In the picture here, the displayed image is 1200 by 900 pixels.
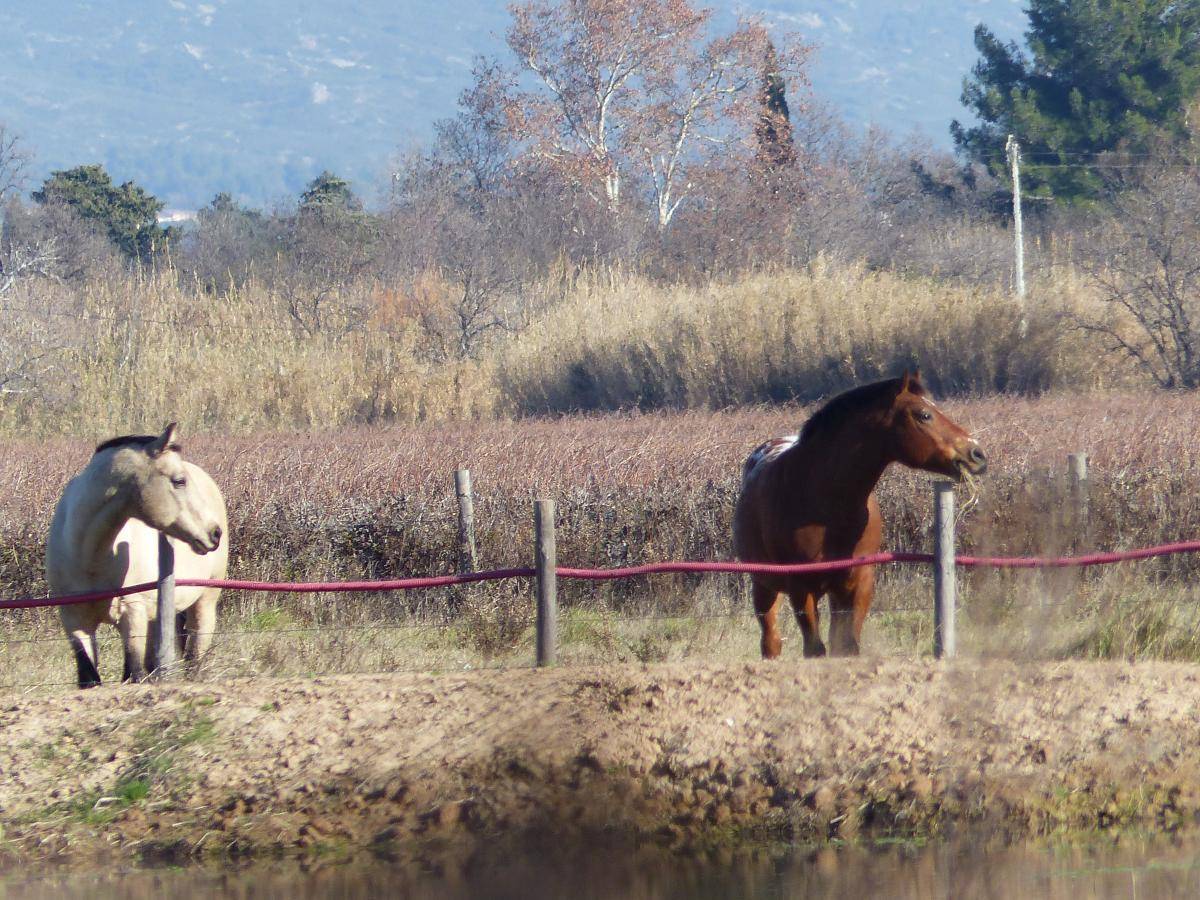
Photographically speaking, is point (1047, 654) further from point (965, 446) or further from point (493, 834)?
point (493, 834)

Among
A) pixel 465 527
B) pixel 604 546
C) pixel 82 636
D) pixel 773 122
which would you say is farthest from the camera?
pixel 773 122

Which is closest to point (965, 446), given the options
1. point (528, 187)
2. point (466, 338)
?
point (466, 338)

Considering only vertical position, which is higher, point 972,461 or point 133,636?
point 972,461

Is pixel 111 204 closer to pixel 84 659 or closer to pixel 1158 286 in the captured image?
pixel 1158 286

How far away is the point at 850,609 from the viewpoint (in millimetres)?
8453

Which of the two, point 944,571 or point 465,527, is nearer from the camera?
point 944,571

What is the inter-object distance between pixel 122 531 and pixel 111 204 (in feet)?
149

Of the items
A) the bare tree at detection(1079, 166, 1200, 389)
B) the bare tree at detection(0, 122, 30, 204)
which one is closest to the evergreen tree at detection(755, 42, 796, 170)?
the bare tree at detection(1079, 166, 1200, 389)

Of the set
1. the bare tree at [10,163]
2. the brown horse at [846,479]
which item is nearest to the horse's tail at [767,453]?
the brown horse at [846,479]

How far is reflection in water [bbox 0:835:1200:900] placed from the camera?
6.42 m

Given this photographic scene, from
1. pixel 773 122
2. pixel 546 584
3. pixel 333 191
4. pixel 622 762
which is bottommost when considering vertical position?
pixel 622 762

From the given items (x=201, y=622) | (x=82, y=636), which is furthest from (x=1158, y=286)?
(x=82, y=636)

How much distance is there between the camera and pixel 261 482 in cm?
1286

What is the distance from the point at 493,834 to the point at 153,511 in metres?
2.71
